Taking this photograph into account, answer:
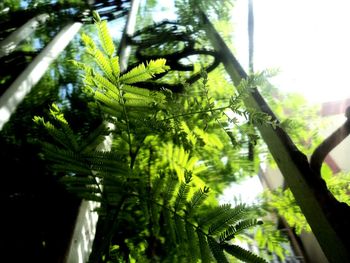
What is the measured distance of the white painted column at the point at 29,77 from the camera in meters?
2.11

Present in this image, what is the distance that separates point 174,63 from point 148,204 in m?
1.79

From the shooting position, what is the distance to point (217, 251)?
41.4 inches

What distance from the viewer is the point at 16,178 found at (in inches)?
118

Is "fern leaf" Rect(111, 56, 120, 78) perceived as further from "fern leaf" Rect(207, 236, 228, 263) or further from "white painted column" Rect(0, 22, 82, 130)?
"white painted column" Rect(0, 22, 82, 130)

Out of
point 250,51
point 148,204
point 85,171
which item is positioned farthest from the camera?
point 250,51

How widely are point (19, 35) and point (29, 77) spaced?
4.93 feet

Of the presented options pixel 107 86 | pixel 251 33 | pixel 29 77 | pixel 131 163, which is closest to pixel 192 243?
pixel 131 163

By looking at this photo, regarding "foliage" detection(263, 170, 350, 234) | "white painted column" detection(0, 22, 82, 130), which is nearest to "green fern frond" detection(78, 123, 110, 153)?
"white painted column" detection(0, 22, 82, 130)

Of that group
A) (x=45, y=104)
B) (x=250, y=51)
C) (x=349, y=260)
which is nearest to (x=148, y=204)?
(x=349, y=260)

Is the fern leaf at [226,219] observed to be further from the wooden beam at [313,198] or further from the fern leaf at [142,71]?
the fern leaf at [142,71]

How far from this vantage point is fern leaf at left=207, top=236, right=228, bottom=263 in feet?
3.41

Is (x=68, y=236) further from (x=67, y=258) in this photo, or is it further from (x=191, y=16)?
(x=191, y=16)

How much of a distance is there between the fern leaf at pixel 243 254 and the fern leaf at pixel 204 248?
0.21ft

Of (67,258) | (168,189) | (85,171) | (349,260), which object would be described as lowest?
(67,258)
